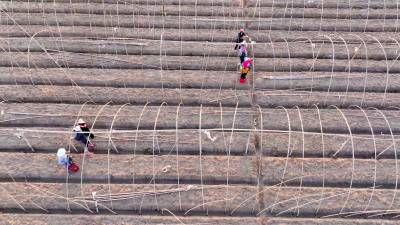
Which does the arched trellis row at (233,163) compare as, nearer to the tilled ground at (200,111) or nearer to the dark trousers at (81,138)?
the tilled ground at (200,111)

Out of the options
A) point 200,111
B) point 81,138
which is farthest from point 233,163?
point 81,138

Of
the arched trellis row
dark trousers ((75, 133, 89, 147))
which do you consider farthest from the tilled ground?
dark trousers ((75, 133, 89, 147))

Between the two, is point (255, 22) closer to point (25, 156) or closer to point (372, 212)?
point (372, 212)

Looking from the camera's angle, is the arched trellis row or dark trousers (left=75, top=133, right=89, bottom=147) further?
dark trousers (left=75, top=133, right=89, bottom=147)

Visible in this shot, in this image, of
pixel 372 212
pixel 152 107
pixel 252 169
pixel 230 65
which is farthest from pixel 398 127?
pixel 152 107

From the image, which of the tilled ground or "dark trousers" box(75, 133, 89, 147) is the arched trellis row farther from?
"dark trousers" box(75, 133, 89, 147)

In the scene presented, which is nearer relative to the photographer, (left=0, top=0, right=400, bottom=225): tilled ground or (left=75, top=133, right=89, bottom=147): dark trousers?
(left=0, top=0, right=400, bottom=225): tilled ground

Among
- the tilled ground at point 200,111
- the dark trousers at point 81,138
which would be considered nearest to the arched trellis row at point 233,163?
the tilled ground at point 200,111
